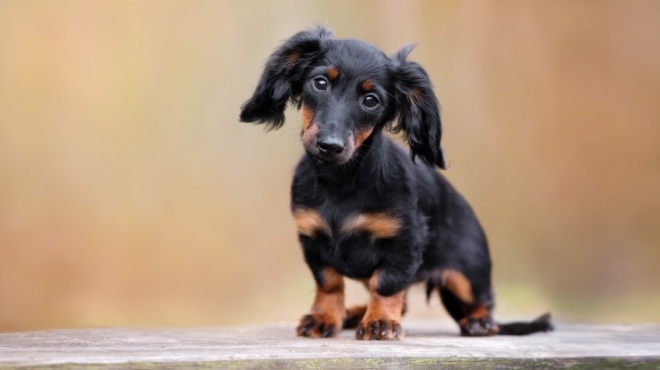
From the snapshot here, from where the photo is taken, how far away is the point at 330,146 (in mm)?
3131

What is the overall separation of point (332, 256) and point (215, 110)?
267 cm

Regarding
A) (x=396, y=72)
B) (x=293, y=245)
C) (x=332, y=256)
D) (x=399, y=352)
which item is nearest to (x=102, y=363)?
(x=399, y=352)

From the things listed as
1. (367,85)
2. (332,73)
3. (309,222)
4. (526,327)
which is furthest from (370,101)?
(526,327)

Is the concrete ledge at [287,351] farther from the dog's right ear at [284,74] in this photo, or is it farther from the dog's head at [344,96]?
the dog's right ear at [284,74]

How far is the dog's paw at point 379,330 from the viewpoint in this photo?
3.38 meters

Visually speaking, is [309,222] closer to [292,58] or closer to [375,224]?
[375,224]

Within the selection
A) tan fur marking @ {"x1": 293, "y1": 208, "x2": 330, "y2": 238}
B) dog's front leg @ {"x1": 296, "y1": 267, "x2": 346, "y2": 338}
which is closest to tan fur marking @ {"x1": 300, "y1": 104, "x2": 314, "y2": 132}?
tan fur marking @ {"x1": 293, "y1": 208, "x2": 330, "y2": 238}

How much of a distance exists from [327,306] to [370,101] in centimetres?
87

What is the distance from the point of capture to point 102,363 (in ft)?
7.27

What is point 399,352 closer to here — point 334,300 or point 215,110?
point 334,300

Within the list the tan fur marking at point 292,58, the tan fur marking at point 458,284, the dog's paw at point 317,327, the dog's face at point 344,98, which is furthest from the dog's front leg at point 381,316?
the tan fur marking at point 292,58

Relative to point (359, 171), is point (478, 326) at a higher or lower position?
lower

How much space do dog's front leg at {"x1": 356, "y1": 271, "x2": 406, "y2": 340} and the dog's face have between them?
23.1 inches

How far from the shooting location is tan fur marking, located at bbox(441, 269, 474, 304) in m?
4.04
